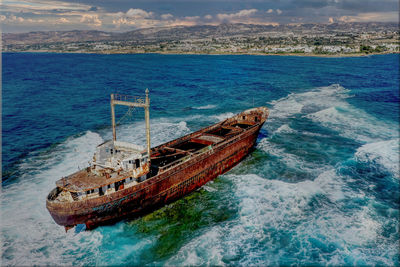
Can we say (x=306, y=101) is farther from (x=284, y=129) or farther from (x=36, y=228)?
(x=36, y=228)

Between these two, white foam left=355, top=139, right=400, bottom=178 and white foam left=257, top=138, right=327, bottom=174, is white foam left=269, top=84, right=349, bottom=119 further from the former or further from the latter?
white foam left=355, top=139, right=400, bottom=178

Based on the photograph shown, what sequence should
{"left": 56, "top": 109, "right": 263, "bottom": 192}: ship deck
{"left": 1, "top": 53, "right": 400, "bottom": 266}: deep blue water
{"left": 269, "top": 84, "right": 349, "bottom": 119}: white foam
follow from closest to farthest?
{"left": 1, "top": 53, "right": 400, "bottom": 266}: deep blue water < {"left": 56, "top": 109, "right": 263, "bottom": 192}: ship deck < {"left": 269, "top": 84, "right": 349, "bottom": 119}: white foam

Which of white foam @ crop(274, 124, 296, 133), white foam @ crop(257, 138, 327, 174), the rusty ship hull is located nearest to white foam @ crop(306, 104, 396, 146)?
white foam @ crop(274, 124, 296, 133)

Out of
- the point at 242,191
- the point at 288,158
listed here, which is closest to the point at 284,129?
the point at 288,158

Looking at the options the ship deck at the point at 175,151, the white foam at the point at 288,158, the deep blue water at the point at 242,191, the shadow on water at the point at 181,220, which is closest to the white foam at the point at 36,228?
the deep blue water at the point at 242,191

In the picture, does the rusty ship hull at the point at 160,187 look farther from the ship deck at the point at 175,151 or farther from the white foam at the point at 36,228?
the white foam at the point at 36,228

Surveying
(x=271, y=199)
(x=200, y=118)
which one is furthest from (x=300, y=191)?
(x=200, y=118)

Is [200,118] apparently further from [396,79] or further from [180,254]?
[396,79]
